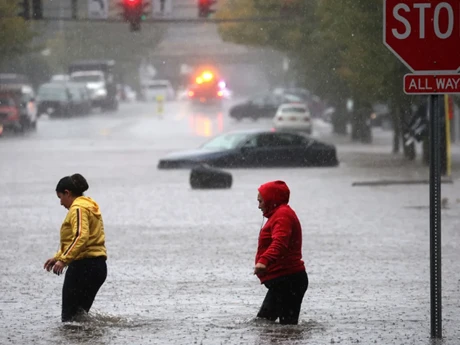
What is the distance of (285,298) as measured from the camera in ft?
29.8

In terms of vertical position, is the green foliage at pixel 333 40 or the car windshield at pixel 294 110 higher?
the green foliage at pixel 333 40

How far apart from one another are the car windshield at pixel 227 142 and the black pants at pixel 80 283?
23800mm

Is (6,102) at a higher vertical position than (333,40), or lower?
lower

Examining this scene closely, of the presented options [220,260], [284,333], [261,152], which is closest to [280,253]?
[284,333]

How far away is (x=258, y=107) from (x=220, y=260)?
53.0m

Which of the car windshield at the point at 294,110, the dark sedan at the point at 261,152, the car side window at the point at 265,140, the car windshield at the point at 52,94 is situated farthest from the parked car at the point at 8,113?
the car side window at the point at 265,140

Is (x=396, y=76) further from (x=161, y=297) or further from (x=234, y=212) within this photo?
(x=161, y=297)

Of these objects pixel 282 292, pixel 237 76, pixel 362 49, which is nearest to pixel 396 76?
pixel 362 49

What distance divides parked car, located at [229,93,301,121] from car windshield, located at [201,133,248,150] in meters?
31.2

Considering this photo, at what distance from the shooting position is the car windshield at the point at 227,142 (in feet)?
109

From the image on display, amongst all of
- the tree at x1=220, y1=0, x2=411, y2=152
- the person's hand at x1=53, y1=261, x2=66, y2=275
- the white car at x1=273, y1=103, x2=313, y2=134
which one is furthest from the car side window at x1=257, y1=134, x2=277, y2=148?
the person's hand at x1=53, y1=261, x2=66, y2=275

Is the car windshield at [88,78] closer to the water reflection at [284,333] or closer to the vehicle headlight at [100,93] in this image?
the vehicle headlight at [100,93]

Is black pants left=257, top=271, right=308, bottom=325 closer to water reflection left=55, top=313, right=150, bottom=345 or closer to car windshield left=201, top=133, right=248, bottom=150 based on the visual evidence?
water reflection left=55, top=313, right=150, bottom=345

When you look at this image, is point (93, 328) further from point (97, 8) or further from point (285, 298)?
point (97, 8)
